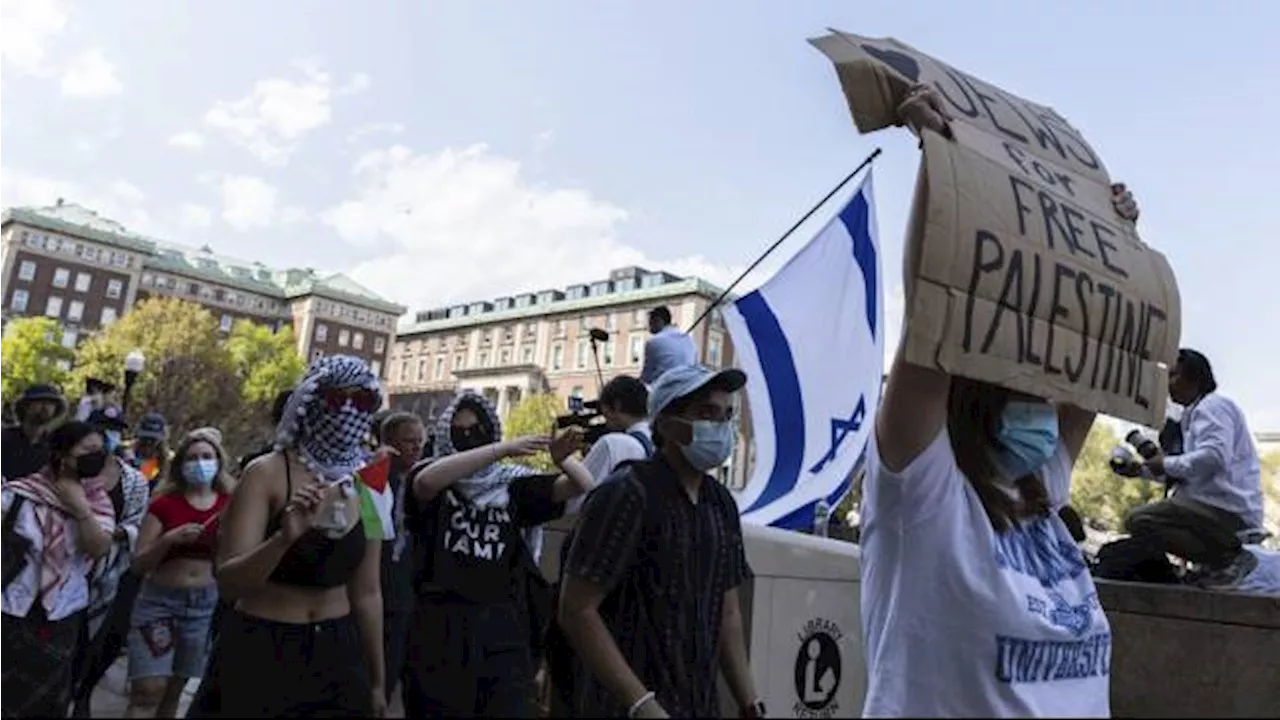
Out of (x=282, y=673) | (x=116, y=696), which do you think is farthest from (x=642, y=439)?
(x=116, y=696)

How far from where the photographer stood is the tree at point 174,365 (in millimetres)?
51781

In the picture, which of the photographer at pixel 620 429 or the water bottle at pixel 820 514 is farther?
the water bottle at pixel 820 514

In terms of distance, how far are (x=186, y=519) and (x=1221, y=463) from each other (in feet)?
16.4

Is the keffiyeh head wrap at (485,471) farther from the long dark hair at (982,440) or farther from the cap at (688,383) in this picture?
the long dark hair at (982,440)

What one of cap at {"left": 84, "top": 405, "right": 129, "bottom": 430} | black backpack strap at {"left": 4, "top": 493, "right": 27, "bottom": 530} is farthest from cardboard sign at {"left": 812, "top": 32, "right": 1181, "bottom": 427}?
cap at {"left": 84, "top": 405, "right": 129, "bottom": 430}

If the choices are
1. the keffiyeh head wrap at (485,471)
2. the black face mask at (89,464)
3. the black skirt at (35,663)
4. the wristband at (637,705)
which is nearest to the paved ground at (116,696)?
the black skirt at (35,663)

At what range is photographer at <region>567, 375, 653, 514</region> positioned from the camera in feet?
13.4

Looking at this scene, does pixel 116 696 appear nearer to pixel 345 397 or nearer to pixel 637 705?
pixel 345 397

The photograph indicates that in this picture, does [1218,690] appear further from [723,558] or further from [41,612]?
[41,612]

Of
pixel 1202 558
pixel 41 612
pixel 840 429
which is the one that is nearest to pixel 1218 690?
pixel 1202 558

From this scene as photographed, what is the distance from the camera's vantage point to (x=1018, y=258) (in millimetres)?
1837

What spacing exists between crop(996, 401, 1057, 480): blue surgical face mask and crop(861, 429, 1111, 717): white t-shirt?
0.13m

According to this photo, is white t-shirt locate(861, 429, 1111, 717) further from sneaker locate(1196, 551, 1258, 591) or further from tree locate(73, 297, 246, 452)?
tree locate(73, 297, 246, 452)

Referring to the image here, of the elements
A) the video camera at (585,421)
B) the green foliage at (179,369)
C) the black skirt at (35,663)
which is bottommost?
the black skirt at (35,663)
